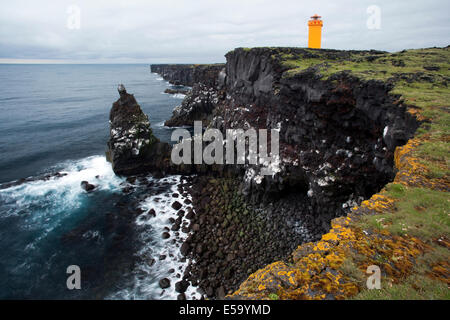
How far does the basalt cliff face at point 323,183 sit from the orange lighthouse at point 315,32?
872cm

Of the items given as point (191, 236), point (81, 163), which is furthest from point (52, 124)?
point (191, 236)

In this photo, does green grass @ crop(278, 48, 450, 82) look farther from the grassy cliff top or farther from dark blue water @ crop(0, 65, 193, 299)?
dark blue water @ crop(0, 65, 193, 299)

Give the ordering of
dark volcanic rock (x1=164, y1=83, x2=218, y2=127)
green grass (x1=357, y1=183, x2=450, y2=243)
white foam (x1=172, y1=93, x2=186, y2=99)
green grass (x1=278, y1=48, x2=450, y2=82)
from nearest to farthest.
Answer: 1. green grass (x1=357, y1=183, x2=450, y2=243)
2. green grass (x1=278, y1=48, x2=450, y2=82)
3. dark volcanic rock (x1=164, y1=83, x2=218, y2=127)
4. white foam (x1=172, y1=93, x2=186, y2=99)

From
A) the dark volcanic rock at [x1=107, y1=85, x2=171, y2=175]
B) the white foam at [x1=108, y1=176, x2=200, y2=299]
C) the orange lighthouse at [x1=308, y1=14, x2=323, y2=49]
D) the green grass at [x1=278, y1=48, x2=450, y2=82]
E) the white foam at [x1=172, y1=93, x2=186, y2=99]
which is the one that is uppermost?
the orange lighthouse at [x1=308, y1=14, x2=323, y2=49]

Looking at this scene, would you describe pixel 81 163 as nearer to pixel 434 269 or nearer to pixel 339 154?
pixel 339 154

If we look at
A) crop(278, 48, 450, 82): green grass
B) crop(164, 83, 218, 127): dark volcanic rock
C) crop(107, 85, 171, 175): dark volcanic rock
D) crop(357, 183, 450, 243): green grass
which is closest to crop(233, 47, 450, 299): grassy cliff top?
crop(357, 183, 450, 243): green grass

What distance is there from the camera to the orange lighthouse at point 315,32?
3926cm

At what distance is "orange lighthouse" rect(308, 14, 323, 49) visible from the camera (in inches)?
1546

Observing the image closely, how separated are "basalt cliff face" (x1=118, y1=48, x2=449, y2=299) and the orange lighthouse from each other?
28.6 feet

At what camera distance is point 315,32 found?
135ft

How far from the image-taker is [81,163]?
40.5 meters

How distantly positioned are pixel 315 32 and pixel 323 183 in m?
32.4

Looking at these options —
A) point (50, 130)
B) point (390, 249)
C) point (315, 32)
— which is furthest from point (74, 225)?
point (315, 32)

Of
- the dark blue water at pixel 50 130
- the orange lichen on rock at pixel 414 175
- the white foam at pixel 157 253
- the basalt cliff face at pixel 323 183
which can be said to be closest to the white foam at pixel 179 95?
the dark blue water at pixel 50 130
